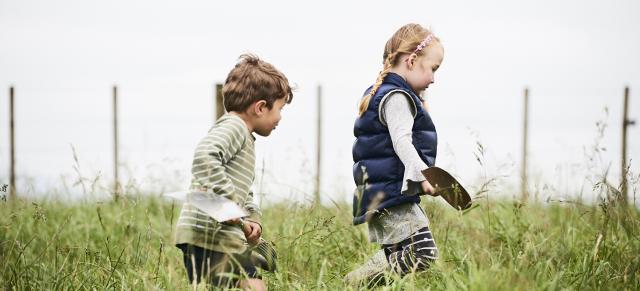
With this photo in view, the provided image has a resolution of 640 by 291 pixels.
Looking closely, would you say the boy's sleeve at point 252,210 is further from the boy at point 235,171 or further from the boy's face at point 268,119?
the boy's face at point 268,119

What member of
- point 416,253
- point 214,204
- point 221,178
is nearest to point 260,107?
point 221,178

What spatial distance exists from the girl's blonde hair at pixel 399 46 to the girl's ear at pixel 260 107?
614 millimetres

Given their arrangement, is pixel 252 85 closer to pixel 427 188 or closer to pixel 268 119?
pixel 268 119

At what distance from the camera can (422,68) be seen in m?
3.53

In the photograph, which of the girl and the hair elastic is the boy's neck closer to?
the girl

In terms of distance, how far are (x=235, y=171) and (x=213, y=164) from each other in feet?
0.64

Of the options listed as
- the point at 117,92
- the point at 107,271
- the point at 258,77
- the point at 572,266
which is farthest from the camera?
the point at 117,92

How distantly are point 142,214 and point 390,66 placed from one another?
350 centimetres

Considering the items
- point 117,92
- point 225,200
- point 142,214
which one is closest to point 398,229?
point 225,200

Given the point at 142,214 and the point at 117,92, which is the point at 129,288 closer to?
the point at 142,214

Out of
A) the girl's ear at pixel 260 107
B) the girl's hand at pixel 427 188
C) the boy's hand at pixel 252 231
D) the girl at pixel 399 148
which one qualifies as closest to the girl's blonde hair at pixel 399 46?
the girl at pixel 399 148

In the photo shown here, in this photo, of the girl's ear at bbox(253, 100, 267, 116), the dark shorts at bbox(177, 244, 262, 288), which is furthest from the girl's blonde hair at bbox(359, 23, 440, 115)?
the dark shorts at bbox(177, 244, 262, 288)

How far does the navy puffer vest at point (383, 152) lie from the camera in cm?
341

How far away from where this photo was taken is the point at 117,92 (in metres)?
9.59
